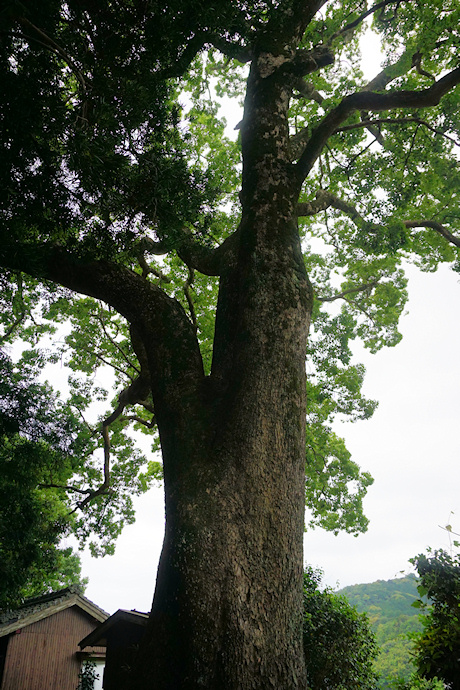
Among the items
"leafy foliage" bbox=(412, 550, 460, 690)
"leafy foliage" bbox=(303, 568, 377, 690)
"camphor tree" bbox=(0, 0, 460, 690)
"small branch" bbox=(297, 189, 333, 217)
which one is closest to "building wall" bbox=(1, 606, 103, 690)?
"leafy foliage" bbox=(303, 568, 377, 690)

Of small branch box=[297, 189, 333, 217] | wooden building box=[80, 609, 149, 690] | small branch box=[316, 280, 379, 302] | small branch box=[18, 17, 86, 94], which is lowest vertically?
wooden building box=[80, 609, 149, 690]

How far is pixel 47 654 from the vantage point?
12.8m

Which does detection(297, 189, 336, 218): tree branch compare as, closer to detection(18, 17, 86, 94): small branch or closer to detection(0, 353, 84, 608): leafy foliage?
detection(18, 17, 86, 94): small branch

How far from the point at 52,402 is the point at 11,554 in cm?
418

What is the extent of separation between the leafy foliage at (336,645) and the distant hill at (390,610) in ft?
52.4

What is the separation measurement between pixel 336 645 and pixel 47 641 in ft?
37.4

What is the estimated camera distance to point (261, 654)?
8.29 ft

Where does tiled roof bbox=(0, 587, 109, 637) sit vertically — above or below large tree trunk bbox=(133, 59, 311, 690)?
below

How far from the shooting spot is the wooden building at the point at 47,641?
11891 millimetres

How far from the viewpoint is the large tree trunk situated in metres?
2.54

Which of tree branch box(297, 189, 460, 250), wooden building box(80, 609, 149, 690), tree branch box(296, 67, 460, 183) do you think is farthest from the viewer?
wooden building box(80, 609, 149, 690)

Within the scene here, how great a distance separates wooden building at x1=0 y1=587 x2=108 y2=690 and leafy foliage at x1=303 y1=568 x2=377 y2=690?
10.1m

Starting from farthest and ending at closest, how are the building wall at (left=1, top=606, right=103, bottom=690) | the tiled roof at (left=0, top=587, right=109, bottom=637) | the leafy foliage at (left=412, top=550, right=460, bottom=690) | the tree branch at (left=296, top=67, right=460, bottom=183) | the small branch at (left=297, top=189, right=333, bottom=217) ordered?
1. the building wall at (left=1, top=606, right=103, bottom=690)
2. the tiled roof at (left=0, top=587, right=109, bottom=637)
3. the small branch at (left=297, top=189, right=333, bottom=217)
4. the tree branch at (left=296, top=67, right=460, bottom=183)
5. the leafy foliage at (left=412, top=550, right=460, bottom=690)

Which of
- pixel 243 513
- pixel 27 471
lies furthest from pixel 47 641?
pixel 243 513
